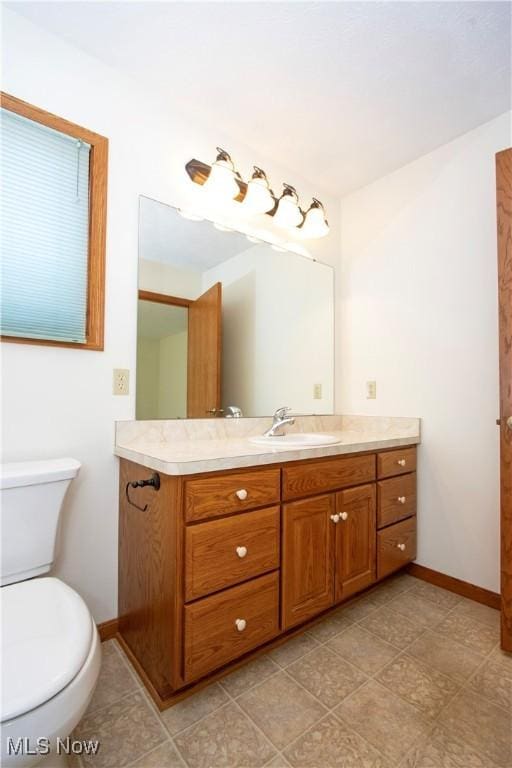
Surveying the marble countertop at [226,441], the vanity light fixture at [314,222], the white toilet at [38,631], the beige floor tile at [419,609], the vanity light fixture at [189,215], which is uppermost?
the vanity light fixture at [314,222]

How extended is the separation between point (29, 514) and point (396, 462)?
5.18 feet

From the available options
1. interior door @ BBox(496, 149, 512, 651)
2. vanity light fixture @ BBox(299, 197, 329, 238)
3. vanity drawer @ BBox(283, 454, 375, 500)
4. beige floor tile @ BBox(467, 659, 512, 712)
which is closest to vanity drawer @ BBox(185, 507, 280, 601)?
vanity drawer @ BBox(283, 454, 375, 500)

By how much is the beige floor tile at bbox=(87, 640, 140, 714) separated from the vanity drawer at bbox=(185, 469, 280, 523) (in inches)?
26.2

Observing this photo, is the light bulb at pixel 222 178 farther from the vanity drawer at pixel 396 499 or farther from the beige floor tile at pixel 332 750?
the beige floor tile at pixel 332 750

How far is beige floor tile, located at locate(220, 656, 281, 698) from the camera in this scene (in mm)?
1197

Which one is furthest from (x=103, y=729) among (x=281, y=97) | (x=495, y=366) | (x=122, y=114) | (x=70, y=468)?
(x=281, y=97)

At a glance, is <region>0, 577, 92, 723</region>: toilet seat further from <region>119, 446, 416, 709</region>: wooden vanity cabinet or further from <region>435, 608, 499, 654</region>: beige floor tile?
<region>435, 608, 499, 654</region>: beige floor tile

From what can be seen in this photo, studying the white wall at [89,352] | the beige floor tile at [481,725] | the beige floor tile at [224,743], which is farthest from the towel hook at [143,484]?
the beige floor tile at [481,725]

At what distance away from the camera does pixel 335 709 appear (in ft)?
3.66

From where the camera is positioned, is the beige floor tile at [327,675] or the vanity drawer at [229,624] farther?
the beige floor tile at [327,675]

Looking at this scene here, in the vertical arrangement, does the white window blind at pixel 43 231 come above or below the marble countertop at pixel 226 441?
above

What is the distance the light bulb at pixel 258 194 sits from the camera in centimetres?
177

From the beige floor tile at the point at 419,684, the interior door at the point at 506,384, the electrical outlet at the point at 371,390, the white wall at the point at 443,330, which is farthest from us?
the electrical outlet at the point at 371,390

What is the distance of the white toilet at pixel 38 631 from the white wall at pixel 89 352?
0.48 feet
